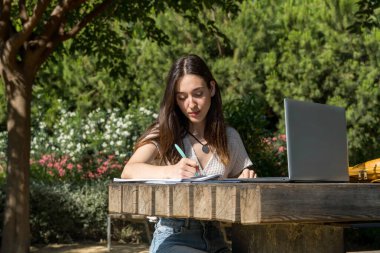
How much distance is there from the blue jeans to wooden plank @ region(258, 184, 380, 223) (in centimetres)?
67

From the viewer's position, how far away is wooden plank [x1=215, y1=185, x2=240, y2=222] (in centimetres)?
209

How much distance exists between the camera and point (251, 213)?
6.72 feet

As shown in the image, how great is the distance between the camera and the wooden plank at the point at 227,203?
209cm

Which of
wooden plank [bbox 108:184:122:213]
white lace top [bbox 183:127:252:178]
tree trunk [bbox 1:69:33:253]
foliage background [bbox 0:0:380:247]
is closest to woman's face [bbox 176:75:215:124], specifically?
white lace top [bbox 183:127:252:178]

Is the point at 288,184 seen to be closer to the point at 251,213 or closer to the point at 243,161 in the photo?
the point at 251,213

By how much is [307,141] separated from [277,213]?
0.94ft

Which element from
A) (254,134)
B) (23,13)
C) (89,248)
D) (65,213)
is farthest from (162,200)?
(65,213)

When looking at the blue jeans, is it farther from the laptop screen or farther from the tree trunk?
the tree trunk

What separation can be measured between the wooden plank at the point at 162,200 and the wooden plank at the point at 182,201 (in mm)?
15

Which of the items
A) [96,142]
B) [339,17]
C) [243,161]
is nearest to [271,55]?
[339,17]

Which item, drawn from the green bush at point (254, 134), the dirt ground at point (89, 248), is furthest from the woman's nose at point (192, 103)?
the green bush at point (254, 134)

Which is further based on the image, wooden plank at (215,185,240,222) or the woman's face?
the woman's face

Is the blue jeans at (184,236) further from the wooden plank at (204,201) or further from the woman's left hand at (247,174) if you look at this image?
the wooden plank at (204,201)

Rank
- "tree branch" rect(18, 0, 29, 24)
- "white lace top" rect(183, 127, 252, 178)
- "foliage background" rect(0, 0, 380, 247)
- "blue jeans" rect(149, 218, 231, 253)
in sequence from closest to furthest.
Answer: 1. "blue jeans" rect(149, 218, 231, 253)
2. "white lace top" rect(183, 127, 252, 178)
3. "tree branch" rect(18, 0, 29, 24)
4. "foliage background" rect(0, 0, 380, 247)
